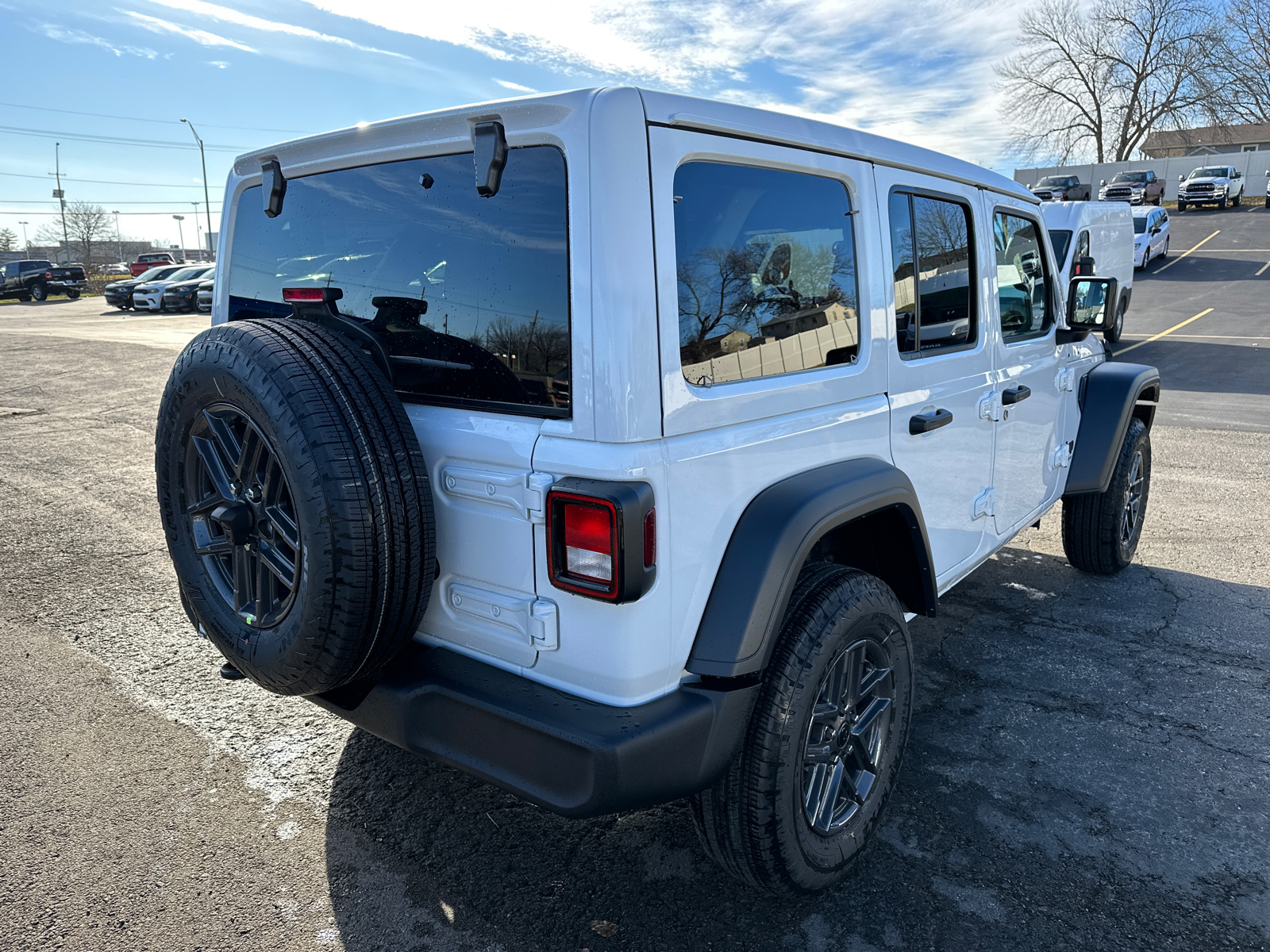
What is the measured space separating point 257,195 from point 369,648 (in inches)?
64.7

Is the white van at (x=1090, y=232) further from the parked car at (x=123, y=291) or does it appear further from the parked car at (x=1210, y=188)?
the parked car at (x=1210, y=188)

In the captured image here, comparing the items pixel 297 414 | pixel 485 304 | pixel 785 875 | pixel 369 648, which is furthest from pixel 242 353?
pixel 785 875

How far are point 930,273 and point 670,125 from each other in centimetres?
131

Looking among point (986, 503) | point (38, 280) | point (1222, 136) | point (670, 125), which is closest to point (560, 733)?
point (670, 125)

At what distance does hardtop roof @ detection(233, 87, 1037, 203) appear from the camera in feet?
6.32

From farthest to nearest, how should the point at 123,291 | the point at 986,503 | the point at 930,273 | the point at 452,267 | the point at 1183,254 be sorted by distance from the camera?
the point at 123,291
the point at 1183,254
the point at 986,503
the point at 930,273
the point at 452,267

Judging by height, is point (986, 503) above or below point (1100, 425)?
below

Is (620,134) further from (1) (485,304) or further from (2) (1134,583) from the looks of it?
(2) (1134,583)

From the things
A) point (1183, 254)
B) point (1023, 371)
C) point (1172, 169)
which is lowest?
point (1023, 371)

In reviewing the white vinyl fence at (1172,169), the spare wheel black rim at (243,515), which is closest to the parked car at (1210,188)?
the white vinyl fence at (1172,169)

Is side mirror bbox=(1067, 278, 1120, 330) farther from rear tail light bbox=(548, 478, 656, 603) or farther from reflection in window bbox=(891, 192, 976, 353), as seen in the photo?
rear tail light bbox=(548, 478, 656, 603)

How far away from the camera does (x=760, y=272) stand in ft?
7.32

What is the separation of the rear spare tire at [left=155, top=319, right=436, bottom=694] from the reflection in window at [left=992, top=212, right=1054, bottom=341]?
246cm

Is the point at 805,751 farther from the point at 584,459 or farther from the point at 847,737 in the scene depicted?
the point at 584,459
